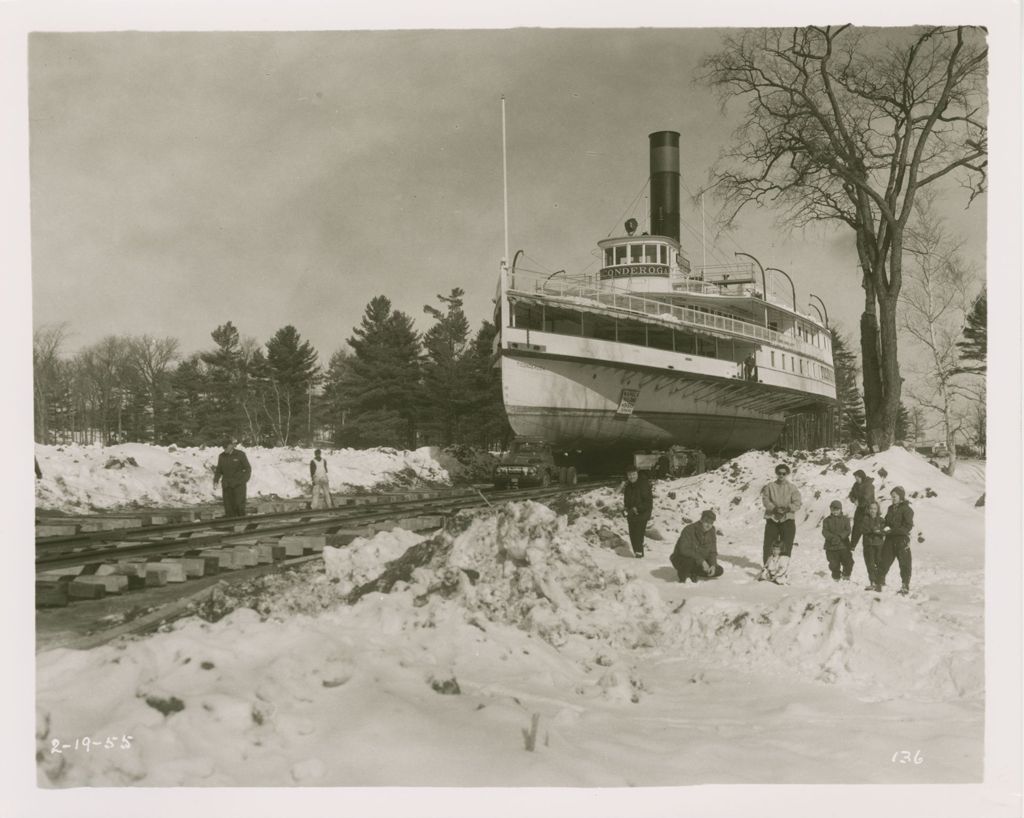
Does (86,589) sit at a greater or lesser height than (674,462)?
lesser

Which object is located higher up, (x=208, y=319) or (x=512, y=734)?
(x=208, y=319)

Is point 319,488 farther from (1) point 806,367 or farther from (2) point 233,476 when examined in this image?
(1) point 806,367

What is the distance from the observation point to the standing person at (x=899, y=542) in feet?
22.8

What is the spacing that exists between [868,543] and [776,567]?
0.95 meters

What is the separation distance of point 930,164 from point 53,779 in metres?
9.98

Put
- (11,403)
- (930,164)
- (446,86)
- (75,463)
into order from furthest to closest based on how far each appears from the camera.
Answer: (75,463), (930,164), (446,86), (11,403)

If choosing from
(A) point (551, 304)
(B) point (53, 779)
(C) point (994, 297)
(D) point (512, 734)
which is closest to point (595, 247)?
(A) point (551, 304)

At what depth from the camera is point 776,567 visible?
7160mm

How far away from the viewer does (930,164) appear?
811 cm

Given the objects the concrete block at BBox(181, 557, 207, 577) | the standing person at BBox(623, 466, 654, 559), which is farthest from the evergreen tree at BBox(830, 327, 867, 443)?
the concrete block at BBox(181, 557, 207, 577)

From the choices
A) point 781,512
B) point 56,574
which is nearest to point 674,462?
point 781,512

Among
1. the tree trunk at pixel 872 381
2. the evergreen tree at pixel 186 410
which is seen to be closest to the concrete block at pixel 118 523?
the evergreen tree at pixel 186 410

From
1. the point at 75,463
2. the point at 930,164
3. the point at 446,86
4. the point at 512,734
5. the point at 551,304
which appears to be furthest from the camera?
the point at 551,304

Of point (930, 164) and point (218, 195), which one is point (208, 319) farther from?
point (930, 164)
